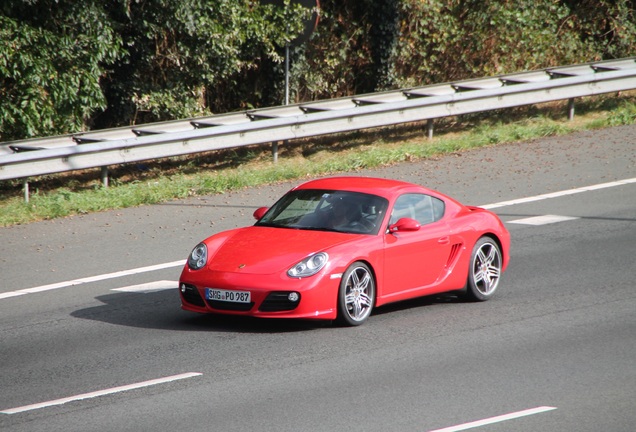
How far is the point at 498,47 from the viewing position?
25500 millimetres

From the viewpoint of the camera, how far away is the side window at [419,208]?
414 inches

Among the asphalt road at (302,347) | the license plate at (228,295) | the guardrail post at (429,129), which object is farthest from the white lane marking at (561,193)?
the license plate at (228,295)

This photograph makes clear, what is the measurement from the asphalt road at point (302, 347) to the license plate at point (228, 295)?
0.31m

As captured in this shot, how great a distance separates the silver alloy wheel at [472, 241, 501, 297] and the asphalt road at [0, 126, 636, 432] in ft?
0.57

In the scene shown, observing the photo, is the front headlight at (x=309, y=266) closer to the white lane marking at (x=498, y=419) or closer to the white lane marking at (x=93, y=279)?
the white lane marking at (x=498, y=419)

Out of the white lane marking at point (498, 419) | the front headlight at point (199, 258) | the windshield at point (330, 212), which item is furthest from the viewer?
the windshield at point (330, 212)

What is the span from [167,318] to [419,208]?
280 centimetres

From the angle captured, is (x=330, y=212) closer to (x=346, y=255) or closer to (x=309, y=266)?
(x=346, y=255)

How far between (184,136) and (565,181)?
6.43 m

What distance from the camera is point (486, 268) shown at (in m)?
11.1

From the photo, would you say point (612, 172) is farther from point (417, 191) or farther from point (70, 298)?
point (70, 298)

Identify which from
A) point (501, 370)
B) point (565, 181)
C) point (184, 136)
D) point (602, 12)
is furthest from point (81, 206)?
point (602, 12)

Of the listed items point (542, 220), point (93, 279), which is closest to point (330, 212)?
point (93, 279)

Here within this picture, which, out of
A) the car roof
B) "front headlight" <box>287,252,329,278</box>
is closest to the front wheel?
"front headlight" <box>287,252,329,278</box>
